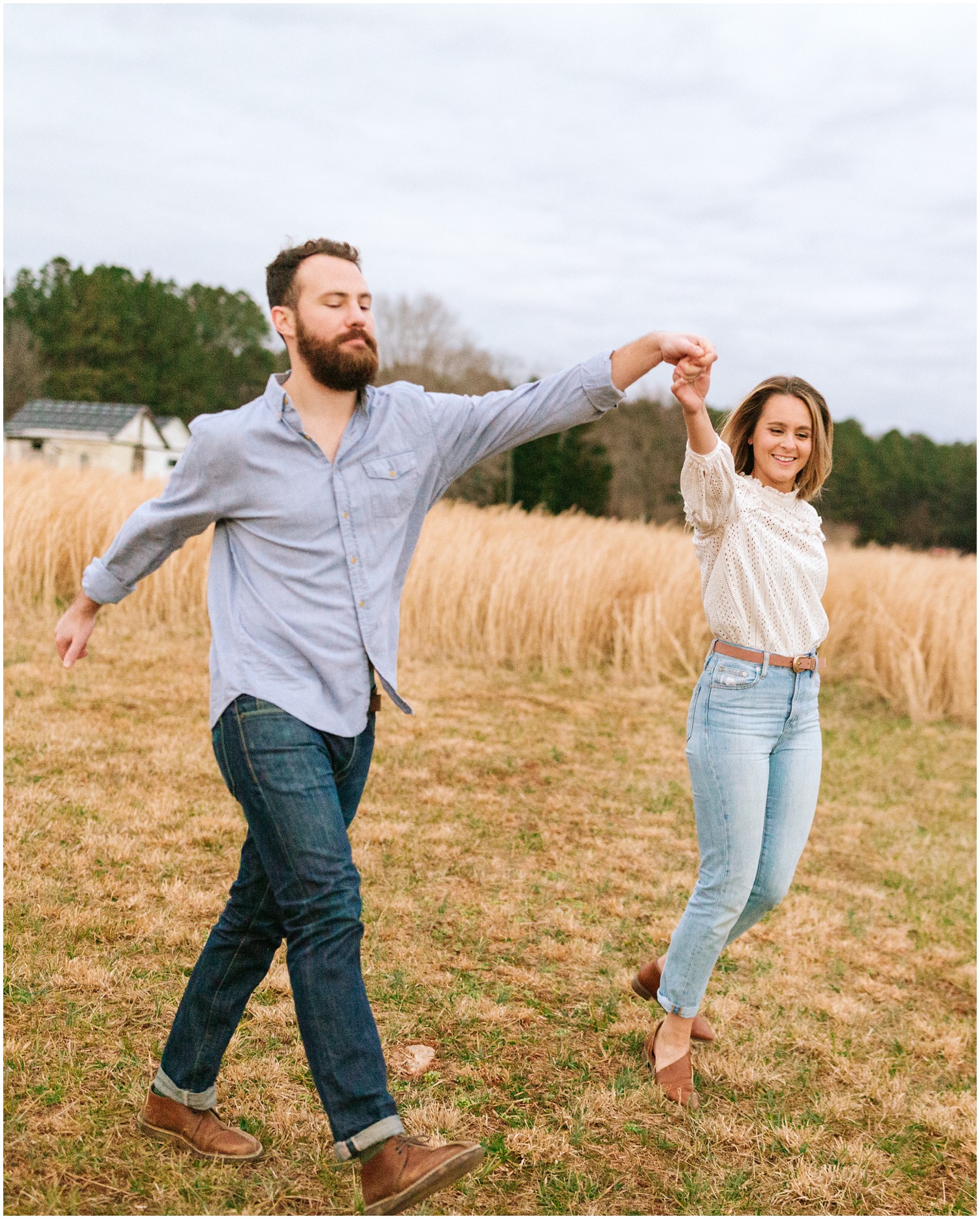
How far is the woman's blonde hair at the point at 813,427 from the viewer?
10.2 ft

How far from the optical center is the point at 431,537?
11148mm

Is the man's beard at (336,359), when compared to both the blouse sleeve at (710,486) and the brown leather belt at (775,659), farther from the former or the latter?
the brown leather belt at (775,659)

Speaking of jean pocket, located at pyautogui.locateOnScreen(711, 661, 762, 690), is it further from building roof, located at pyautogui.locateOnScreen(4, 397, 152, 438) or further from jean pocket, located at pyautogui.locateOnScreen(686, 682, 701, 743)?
building roof, located at pyautogui.locateOnScreen(4, 397, 152, 438)

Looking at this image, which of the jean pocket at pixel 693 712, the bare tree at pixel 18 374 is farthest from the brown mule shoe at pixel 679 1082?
the bare tree at pixel 18 374

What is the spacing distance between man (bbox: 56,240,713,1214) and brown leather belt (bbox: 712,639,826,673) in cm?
79

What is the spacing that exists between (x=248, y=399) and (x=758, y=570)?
51.6 meters

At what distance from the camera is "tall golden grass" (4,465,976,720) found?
10.3m

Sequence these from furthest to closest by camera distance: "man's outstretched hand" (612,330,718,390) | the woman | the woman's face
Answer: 1. the woman's face
2. the woman
3. "man's outstretched hand" (612,330,718,390)

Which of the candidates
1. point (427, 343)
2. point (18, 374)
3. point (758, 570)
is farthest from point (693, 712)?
point (18, 374)

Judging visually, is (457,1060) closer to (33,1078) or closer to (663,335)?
(33,1078)

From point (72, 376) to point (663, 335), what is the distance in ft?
174

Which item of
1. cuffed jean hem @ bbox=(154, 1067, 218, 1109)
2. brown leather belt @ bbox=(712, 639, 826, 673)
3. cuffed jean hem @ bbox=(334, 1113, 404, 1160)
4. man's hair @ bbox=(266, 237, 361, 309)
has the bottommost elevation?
cuffed jean hem @ bbox=(154, 1067, 218, 1109)

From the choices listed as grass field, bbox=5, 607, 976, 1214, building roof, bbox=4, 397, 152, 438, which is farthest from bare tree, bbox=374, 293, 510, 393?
building roof, bbox=4, 397, 152, 438

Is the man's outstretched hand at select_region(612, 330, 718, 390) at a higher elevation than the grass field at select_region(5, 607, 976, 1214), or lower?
higher
